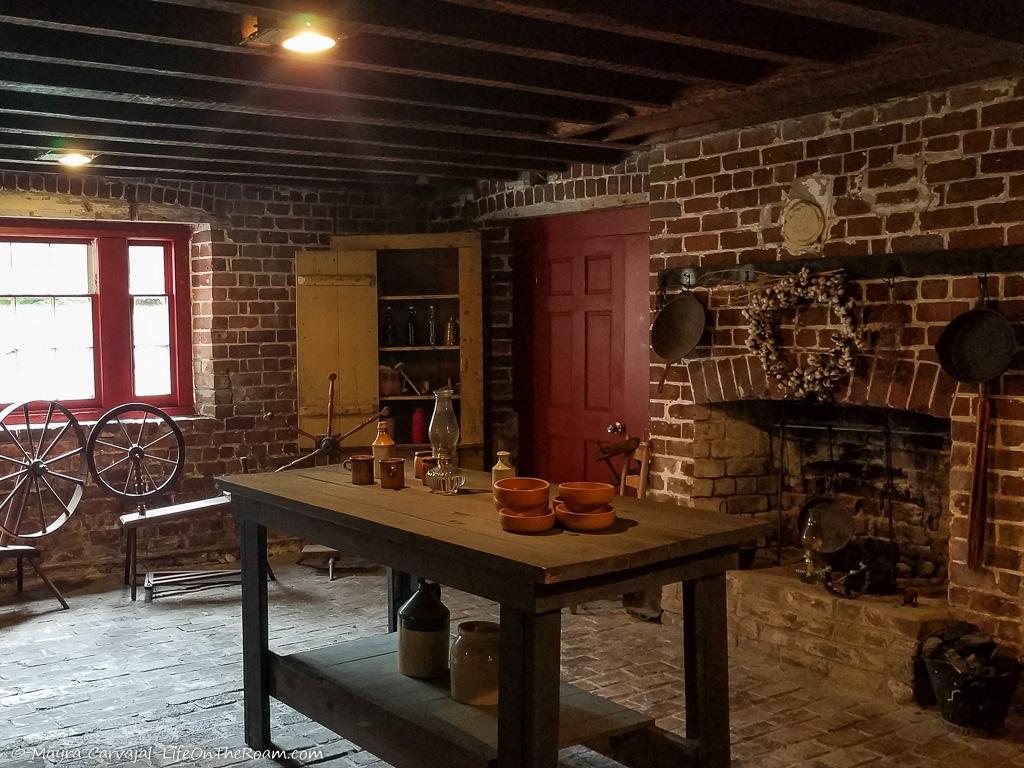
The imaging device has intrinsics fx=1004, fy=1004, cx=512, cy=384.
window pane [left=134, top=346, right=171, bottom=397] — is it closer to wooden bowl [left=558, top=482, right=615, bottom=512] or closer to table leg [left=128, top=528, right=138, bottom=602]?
table leg [left=128, top=528, right=138, bottom=602]

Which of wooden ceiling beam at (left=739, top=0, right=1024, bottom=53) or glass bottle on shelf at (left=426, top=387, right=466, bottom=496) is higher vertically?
wooden ceiling beam at (left=739, top=0, right=1024, bottom=53)

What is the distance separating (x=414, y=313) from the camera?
7.04 m

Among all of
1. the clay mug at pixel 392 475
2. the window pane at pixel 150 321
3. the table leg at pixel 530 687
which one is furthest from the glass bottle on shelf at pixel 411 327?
the table leg at pixel 530 687

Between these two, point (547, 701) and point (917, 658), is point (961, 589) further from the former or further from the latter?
point (547, 701)

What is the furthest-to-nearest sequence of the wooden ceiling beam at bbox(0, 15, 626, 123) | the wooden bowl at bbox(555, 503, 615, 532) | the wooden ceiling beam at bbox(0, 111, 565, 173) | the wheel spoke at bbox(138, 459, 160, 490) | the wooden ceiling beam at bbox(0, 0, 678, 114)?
the wheel spoke at bbox(138, 459, 160, 490), the wooden ceiling beam at bbox(0, 111, 565, 173), the wooden ceiling beam at bbox(0, 15, 626, 123), the wooden ceiling beam at bbox(0, 0, 678, 114), the wooden bowl at bbox(555, 503, 615, 532)

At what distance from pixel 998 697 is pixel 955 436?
100cm

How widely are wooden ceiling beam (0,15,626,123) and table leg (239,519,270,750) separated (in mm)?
1701

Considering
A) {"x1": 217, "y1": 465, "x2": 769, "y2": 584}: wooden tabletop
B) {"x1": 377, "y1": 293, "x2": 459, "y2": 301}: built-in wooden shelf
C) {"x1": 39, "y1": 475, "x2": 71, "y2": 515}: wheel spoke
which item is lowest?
{"x1": 39, "y1": 475, "x2": 71, "y2": 515}: wheel spoke

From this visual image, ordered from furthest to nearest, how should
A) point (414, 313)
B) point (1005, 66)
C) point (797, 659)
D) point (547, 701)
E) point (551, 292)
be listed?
point (414, 313) → point (551, 292) → point (797, 659) → point (1005, 66) → point (547, 701)

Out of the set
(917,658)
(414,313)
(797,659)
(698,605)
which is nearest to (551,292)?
(414,313)

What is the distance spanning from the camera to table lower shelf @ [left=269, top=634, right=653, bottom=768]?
9.92 ft

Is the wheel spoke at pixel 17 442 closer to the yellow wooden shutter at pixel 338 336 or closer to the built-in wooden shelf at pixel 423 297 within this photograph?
the yellow wooden shutter at pixel 338 336

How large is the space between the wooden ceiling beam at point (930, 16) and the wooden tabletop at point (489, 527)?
1.54 m

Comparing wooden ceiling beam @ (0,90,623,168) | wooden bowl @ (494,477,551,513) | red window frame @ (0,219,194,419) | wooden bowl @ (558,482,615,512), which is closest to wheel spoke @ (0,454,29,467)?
red window frame @ (0,219,194,419)
